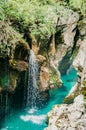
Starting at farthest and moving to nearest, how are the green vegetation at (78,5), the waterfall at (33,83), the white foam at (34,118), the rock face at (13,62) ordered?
the green vegetation at (78,5) → the waterfall at (33,83) → the white foam at (34,118) → the rock face at (13,62)

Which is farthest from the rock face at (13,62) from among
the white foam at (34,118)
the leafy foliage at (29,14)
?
the white foam at (34,118)

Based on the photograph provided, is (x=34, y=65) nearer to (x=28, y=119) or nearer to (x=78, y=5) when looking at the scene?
(x=28, y=119)

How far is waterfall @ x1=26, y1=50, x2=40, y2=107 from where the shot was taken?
17763 mm

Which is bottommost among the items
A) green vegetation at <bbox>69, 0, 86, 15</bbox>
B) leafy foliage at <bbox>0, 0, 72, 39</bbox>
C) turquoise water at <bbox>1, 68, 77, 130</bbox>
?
turquoise water at <bbox>1, 68, 77, 130</bbox>

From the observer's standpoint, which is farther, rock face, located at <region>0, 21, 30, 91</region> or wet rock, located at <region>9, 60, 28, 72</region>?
wet rock, located at <region>9, 60, 28, 72</region>

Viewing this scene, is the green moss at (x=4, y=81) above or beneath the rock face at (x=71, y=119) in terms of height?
above

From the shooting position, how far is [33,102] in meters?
18.7

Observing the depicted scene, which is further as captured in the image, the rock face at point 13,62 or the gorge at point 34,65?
the rock face at point 13,62

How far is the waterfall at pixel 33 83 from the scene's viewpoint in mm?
17763

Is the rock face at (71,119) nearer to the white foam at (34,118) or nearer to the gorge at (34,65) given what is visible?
the gorge at (34,65)

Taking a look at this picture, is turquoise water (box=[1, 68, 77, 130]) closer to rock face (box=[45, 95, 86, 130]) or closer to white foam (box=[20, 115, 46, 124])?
white foam (box=[20, 115, 46, 124])

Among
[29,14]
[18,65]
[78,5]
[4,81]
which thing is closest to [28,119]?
[4,81]

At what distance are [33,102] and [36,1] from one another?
6086mm

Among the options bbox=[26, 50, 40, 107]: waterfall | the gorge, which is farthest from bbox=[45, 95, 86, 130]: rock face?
bbox=[26, 50, 40, 107]: waterfall
